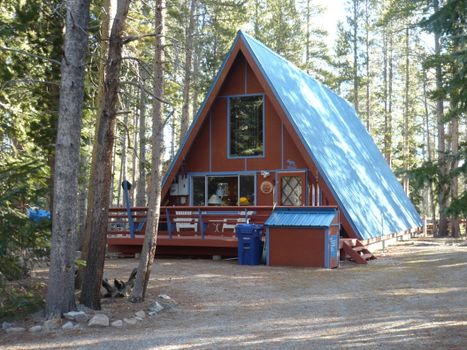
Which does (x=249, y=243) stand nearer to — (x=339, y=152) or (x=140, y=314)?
(x=140, y=314)

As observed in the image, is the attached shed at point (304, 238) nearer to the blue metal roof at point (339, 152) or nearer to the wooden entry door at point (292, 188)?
the blue metal roof at point (339, 152)

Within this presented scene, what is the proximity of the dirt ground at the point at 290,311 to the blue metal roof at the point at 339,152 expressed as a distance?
10.2 ft

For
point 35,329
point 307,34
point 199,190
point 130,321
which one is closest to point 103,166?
point 130,321

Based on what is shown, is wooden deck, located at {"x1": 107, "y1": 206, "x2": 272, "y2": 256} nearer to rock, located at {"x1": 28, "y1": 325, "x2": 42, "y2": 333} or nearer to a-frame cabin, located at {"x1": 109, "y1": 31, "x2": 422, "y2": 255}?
a-frame cabin, located at {"x1": 109, "y1": 31, "x2": 422, "y2": 255}

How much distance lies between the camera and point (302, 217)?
496 inches

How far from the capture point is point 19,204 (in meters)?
8.16

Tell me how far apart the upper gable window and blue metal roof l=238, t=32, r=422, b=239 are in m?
1.24

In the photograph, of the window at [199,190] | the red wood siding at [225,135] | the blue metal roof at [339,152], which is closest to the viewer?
the blue metal roof at [339,152]

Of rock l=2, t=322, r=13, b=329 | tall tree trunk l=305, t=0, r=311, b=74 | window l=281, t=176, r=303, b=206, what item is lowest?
rock l=2, t=322, r=13, b=329

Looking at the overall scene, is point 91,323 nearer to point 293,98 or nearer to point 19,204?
point 19,204

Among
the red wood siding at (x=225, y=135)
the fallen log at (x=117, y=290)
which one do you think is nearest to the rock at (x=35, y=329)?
the fallen log at (x=117, y=290)

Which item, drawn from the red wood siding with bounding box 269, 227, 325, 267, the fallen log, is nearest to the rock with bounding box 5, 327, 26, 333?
the fallen log

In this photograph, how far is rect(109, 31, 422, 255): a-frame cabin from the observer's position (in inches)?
590

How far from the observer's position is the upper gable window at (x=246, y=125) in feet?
55.3
